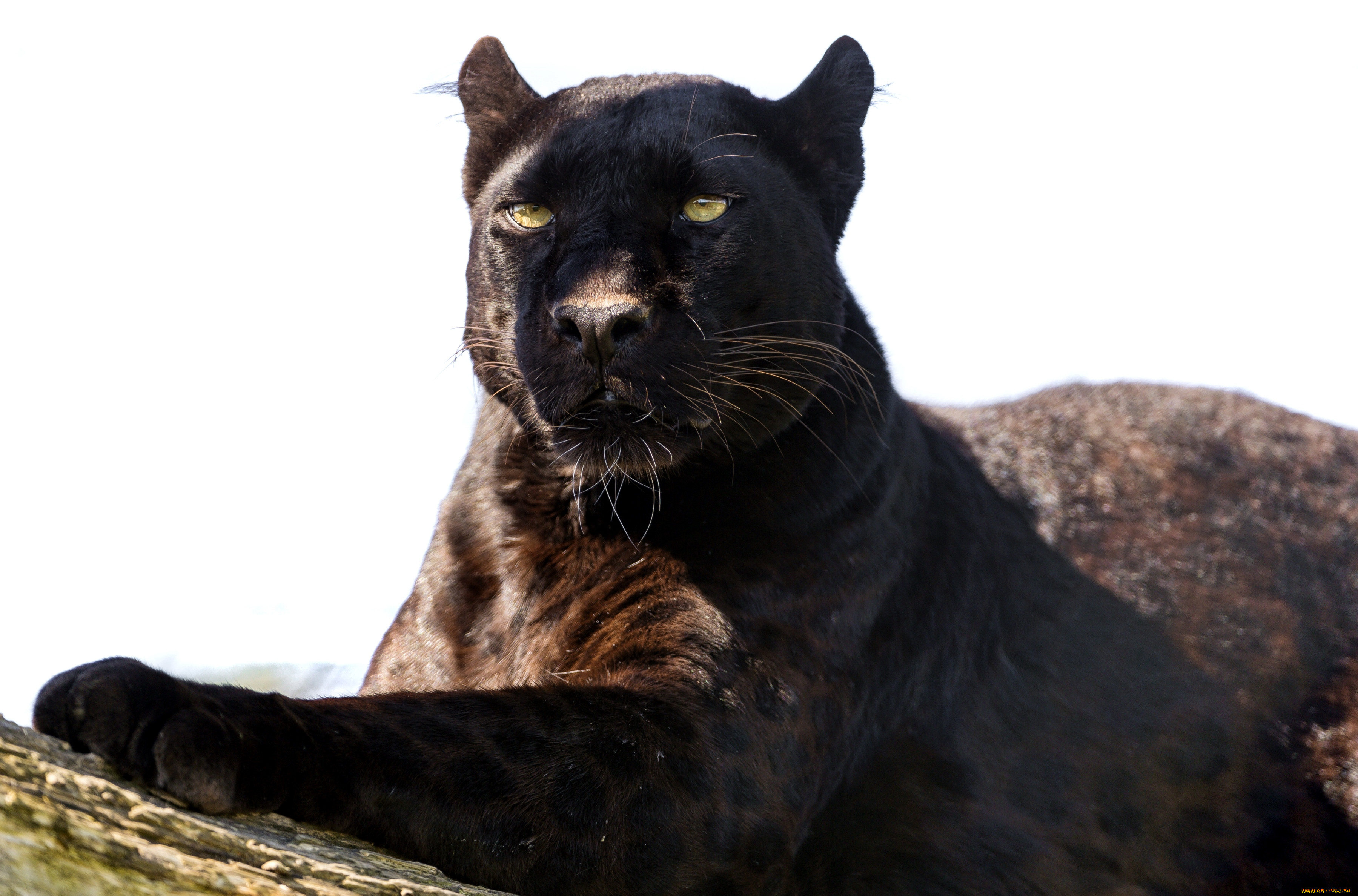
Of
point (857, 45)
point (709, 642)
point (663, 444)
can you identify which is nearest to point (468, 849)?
point (709, 642)

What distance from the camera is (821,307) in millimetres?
3996

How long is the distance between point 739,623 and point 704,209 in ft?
4.61

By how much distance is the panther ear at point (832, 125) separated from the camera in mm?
4230

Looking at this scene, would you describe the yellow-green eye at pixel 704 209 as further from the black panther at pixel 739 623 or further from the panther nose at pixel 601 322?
the panther nose at pixel 601 322

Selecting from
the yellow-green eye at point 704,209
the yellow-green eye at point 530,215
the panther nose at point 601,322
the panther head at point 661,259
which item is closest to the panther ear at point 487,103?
the panther head at point 661,259

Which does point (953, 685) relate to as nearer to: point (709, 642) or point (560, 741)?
point (709, 642)

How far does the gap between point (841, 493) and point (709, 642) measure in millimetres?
824

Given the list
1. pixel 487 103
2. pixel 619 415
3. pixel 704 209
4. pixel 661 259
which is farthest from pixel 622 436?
pixel 487 103

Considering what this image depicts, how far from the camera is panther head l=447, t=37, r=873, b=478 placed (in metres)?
3.45

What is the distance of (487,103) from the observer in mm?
4473

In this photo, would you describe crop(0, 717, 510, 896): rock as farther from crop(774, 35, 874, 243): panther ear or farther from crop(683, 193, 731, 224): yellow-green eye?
crop(774, 35, 874, 243): panther ear

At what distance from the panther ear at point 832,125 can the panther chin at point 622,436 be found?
122 centimetres

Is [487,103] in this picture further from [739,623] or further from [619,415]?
[739,623]

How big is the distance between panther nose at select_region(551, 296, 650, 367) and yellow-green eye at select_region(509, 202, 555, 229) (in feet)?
2.12
